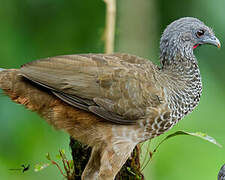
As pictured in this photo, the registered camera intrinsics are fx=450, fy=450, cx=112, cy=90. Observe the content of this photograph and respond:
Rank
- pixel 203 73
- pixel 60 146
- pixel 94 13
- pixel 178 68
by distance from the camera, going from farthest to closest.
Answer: pixel 94 13
pixel 203 73
pixel 60 146
pixel 178 68

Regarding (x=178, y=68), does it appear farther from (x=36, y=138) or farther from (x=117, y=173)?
(x=36, y=138)

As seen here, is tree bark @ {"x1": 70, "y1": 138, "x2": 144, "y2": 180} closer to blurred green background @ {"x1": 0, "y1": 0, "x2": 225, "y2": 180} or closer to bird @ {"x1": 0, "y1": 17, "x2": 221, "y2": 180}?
bird @ {"x1": 0, "y1": 17, "x2": 221, "y2": 180}

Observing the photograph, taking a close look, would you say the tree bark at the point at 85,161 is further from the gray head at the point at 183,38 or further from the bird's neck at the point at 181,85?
the gray head at the point at 183,38

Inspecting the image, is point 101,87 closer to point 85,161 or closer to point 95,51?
point 85,161

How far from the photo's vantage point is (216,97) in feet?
20.0

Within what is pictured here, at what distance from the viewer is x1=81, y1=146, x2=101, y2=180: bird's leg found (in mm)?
4184

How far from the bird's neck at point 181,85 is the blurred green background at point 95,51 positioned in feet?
4.52

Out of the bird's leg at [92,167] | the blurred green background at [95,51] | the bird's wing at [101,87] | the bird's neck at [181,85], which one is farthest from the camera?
the blurred green background at [95,51]

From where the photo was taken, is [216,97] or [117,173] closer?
[117,173]

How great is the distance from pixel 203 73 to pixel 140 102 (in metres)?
2.34

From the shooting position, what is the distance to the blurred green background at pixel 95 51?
18.2ft

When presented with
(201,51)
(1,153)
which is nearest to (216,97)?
(201,51)

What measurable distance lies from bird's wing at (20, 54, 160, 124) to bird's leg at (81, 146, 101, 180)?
1.42ft

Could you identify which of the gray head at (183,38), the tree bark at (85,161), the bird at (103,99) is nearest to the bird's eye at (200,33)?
the gray head at (183,38)
